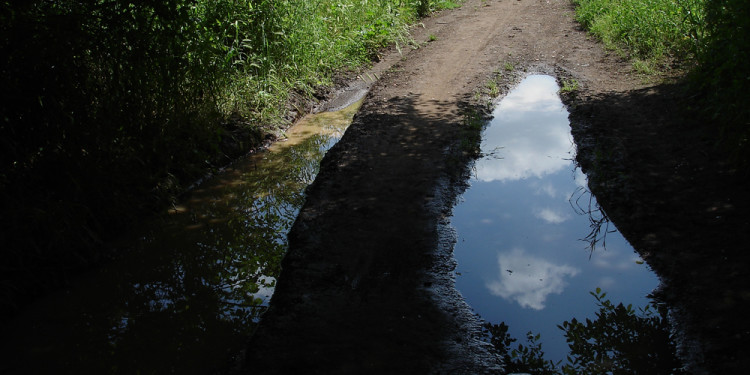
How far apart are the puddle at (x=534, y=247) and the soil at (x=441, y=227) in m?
0.17

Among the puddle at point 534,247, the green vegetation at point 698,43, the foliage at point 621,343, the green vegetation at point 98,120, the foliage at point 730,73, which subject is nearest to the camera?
the foliage at point 621,343

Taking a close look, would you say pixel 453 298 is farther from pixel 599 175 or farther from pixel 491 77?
pixel 491 77

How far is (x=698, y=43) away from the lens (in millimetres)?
7688

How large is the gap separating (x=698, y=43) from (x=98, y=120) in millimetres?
7431

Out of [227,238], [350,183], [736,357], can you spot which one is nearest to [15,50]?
[227,238]

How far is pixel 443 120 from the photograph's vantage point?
7.52 metres

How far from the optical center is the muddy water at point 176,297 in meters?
3.70

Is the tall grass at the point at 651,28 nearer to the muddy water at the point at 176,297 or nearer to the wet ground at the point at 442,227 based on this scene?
the wet ground at the point at 442,227

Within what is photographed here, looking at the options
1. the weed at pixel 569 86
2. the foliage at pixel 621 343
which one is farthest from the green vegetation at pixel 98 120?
the weed at pixel 569 86

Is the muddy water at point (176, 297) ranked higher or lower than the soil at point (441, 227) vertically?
higher

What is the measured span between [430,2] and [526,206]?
9863 mm

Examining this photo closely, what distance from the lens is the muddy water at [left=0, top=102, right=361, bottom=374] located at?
3.70 m

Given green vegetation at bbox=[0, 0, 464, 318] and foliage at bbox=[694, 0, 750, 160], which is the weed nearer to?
foliage at bbox=[694, 0, 750, 160]

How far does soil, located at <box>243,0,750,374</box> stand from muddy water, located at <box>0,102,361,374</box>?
1.04ft
